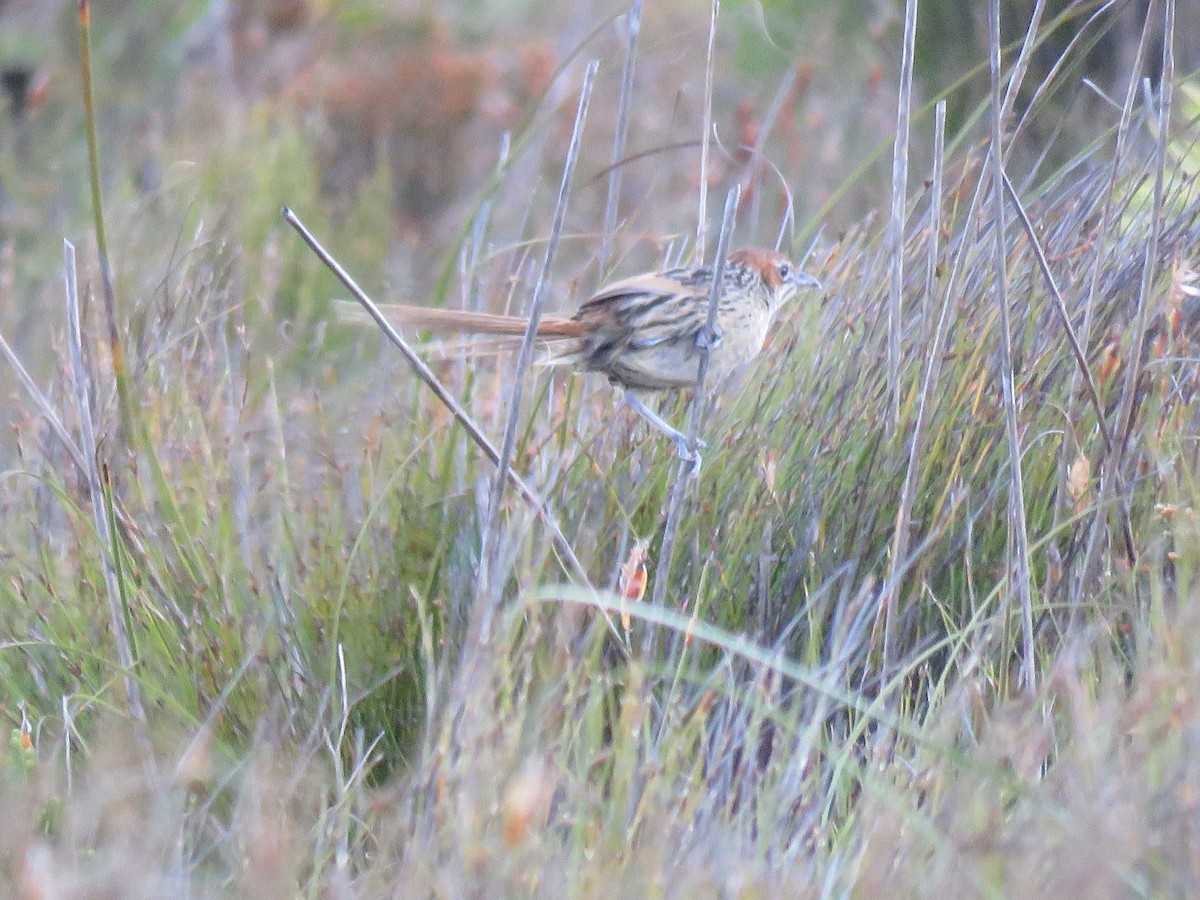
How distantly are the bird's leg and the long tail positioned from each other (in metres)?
0.20

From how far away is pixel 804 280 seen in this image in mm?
3520

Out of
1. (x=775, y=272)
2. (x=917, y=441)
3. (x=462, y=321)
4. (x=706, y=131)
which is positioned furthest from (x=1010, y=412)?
(x=775, y=272)

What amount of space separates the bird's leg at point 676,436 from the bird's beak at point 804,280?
0.52 metres

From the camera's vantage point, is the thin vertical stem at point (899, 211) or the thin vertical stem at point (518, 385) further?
the thin vertical stem at point (899, 211)

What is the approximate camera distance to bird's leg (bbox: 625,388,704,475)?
9.32 feet

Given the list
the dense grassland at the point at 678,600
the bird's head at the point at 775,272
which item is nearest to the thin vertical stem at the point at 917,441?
the dense grassland at the point at 678,600

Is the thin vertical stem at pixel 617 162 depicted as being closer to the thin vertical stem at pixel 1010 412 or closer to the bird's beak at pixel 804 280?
the bird's beak at pixel 804 280

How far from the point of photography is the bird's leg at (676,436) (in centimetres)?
284

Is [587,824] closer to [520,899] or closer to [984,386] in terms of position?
[520,899]

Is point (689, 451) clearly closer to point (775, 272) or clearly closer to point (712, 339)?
point (712, 339)

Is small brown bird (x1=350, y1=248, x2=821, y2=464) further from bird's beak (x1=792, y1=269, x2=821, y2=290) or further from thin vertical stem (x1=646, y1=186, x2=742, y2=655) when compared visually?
thin vertical stem (x1=646, y1=186, x2=742, y2=655)

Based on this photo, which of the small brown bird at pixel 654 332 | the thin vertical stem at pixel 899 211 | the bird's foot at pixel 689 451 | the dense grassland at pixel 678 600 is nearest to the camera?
the dense grassland at pixel 678 600

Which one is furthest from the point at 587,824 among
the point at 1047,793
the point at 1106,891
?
the point at 1106,891

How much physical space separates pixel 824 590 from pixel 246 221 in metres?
3.91
